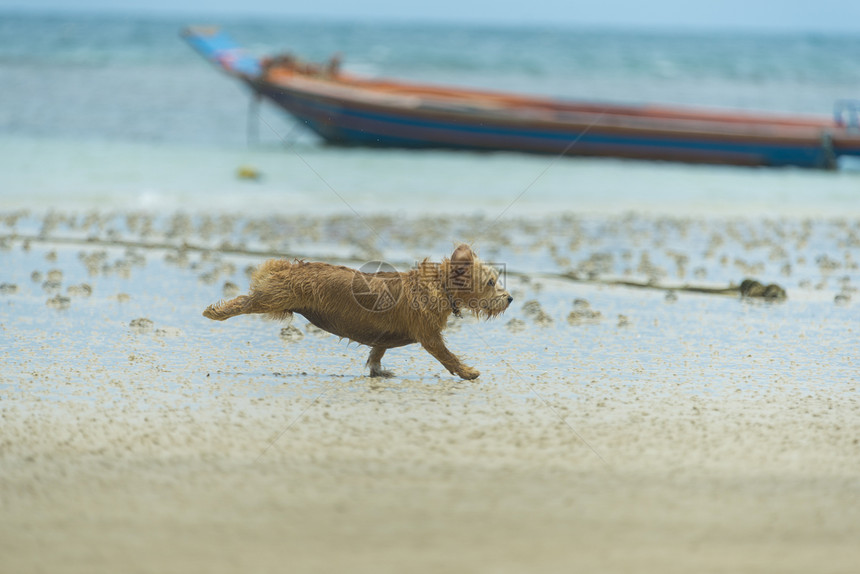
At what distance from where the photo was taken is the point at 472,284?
5039 mm

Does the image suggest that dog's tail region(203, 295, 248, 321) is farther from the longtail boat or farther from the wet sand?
the longtail boat

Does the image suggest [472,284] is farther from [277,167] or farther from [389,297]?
[277,167]

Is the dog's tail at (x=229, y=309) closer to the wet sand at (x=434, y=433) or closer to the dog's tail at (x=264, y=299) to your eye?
the dog's tail at (x=264, y=299)

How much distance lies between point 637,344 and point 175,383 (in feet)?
8.66

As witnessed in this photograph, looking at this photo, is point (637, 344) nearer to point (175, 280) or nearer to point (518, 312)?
point (518, 312)

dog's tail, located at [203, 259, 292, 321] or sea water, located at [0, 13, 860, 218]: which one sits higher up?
sea water, located at [0, 13, 860, 218]

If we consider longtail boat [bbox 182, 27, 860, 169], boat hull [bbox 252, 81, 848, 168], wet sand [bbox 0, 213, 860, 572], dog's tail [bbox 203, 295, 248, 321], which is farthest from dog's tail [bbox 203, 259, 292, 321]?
boat hull [bbox 252, 81, 848, 168]

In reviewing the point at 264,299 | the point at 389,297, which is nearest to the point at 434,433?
the point at 389,297

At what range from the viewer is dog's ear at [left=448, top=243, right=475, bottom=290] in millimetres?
5020

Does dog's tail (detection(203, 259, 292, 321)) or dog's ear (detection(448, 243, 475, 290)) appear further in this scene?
dog's tail (detection(203, 259, 292, 321))

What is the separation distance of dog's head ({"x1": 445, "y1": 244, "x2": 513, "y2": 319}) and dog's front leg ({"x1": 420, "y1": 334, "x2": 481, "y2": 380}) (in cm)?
21

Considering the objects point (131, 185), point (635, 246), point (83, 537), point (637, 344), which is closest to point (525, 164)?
point (131, 185)

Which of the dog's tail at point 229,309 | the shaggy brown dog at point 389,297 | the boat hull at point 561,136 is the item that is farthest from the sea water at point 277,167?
the shaggy brown dog at point 389,297

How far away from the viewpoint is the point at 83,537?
128 inches
